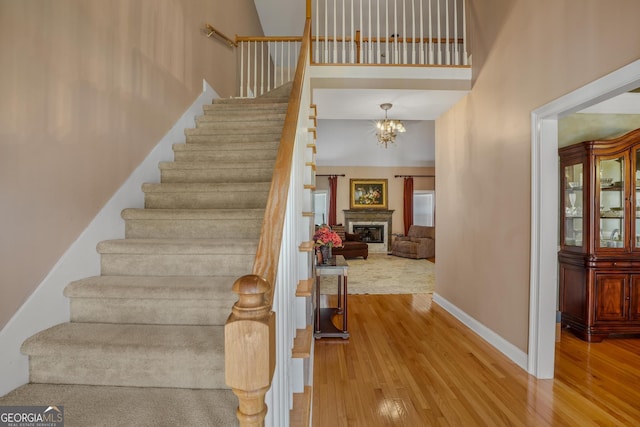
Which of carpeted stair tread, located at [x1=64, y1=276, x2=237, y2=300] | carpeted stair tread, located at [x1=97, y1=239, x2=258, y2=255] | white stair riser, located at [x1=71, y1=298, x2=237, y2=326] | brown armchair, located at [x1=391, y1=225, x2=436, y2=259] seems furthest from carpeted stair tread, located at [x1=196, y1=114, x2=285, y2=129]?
brown armchair, located at [x1=391, y1=225, x2=436, y2=259]

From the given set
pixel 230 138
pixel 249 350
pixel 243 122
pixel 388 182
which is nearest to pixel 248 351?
pixel 249 350

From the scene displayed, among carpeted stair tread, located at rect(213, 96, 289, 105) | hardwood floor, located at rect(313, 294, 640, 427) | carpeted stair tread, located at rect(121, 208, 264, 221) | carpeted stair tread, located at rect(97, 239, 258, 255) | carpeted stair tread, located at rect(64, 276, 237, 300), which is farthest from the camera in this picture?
carpeted stair tread, located at rect(213, 96, 289, 105)

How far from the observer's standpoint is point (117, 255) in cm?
199

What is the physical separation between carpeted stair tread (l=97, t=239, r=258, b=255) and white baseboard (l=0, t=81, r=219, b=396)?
11 centimetres

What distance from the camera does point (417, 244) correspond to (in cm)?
920

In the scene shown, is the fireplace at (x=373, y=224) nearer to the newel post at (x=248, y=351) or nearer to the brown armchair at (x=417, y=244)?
the brown armchair at (x=417, y=244)

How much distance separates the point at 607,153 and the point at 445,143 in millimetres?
1713

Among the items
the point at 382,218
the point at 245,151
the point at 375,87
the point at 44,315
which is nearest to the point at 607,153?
the point at 375,87

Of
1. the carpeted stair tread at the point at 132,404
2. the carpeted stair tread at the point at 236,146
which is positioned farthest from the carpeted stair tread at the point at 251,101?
the carpeted stair tread at the point at 132,404

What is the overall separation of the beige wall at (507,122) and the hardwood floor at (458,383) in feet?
1.41

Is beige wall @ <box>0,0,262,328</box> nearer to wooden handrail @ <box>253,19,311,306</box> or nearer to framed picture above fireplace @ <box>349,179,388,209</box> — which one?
wooden handrail @ <box>253,19,311,306</box>

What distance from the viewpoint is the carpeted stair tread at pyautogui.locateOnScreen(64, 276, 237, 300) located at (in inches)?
66.1

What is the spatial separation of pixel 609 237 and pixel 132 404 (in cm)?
424

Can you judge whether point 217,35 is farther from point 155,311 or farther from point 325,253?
point 155,311
